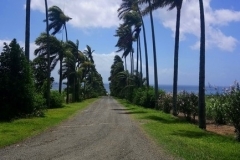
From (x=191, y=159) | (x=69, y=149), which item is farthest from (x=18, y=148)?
(x=191, y=159)

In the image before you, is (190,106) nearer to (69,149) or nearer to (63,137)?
(63,137)

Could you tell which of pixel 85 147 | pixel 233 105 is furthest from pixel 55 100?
pixel 85 147

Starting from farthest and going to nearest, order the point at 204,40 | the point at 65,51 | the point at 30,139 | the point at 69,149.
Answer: the point at 65,51
the point at 204,40
the point at 30,139
the point at 69,149

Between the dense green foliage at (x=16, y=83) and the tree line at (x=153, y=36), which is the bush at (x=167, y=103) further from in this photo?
the dense green foliage at (x=16, y=83)

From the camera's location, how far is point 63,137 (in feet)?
46.4

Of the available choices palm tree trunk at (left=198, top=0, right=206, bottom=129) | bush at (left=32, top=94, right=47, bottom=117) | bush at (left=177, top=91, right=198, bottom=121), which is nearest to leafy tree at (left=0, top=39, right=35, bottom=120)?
bush at (left=32, top=94, right=47, bottom=117)

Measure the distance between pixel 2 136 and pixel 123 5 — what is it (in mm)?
36916

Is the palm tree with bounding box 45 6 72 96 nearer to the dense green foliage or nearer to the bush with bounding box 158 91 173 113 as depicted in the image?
the bush with bounding box 158 91 173 113

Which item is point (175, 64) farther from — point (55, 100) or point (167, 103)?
point (55, 100)

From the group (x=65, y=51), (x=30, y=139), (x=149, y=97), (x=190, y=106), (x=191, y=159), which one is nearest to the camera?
(x=191, y=159)

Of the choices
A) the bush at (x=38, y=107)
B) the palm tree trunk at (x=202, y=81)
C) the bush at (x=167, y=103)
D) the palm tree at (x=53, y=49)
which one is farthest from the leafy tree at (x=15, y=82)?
the palm tree at (x=53, y=49)

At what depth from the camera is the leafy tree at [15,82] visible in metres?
22.0

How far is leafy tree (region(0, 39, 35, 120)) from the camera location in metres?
22.0

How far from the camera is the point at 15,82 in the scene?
22.3 metres
